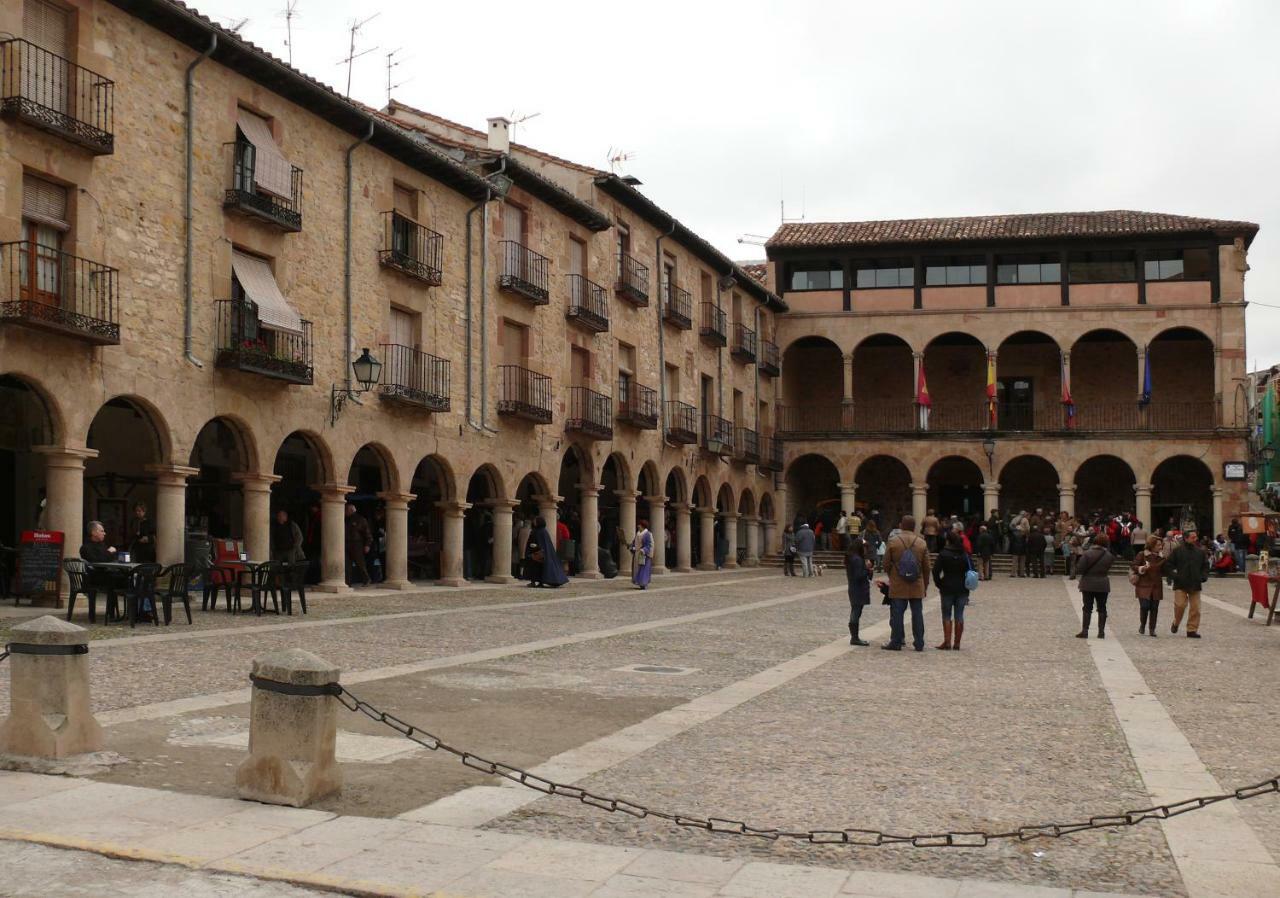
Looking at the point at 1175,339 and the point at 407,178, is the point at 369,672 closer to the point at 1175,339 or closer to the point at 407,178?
the point at 407,178

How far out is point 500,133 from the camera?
32594 millimetres

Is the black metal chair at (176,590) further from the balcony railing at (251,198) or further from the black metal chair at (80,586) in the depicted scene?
the balcony railing at (251,198)

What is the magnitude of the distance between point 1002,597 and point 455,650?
15.4 m

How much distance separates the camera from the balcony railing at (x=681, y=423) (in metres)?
35.3

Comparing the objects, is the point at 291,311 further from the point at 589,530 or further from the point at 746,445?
the point at 746,445

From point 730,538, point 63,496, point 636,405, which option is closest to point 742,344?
point 730,538

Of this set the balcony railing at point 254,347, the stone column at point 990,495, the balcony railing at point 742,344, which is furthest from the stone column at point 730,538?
the balcony railing at point 254,347

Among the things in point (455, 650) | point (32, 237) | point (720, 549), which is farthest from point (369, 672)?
point (720, 549)

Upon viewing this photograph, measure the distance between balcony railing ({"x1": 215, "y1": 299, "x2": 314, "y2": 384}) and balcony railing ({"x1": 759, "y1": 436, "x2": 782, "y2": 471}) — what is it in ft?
79.0

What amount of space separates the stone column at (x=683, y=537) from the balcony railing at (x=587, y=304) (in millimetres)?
7382

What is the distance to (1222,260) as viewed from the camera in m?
42.1

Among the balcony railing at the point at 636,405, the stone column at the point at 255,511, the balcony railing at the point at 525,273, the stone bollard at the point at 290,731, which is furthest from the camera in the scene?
the balcony railing at the point at 636,405

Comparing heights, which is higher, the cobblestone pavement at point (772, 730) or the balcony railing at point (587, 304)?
the balcony railing at point (587, 304)

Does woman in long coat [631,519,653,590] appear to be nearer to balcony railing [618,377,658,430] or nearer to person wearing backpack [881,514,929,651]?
balcony railing [618,377,658,430]
